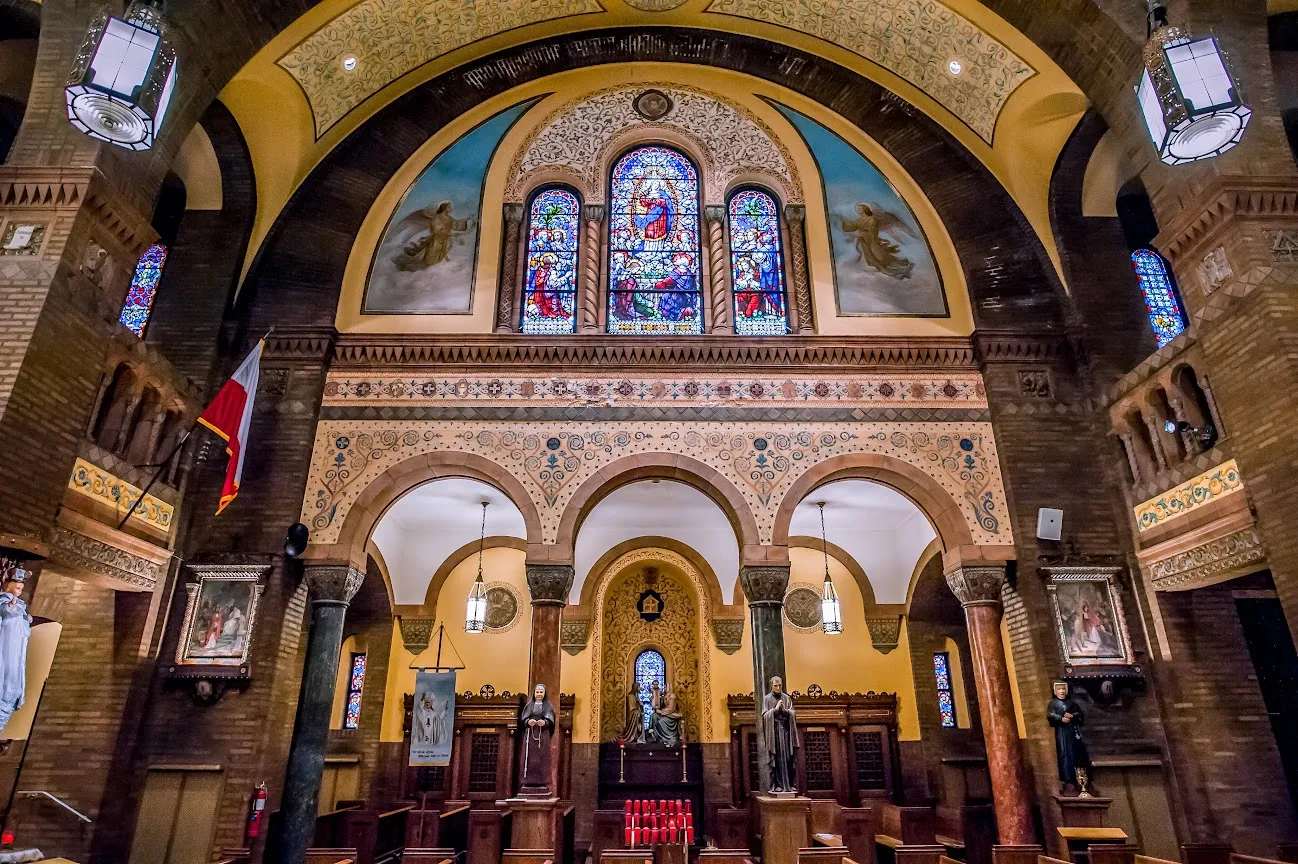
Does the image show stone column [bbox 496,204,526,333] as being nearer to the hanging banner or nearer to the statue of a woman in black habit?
the hanging banner

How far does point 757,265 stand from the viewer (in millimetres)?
12930

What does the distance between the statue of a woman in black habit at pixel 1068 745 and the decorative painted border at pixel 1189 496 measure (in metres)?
2.47

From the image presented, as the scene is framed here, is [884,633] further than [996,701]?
Yes

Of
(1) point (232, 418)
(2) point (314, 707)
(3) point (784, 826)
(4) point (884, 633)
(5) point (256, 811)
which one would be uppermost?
(1) point (232, 418)

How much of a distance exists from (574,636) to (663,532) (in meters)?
2.74

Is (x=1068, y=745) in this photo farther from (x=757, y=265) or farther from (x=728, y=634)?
(x=757, y=265)

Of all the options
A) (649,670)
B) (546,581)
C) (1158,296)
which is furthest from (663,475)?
(1158,296)

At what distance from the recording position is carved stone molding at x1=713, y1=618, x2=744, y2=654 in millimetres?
15312

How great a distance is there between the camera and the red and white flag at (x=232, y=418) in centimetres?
906

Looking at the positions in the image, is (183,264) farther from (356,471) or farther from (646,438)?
(646,438)

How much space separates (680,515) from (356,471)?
21.4 ft

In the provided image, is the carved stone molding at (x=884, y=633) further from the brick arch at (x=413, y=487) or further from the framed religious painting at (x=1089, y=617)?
the brick arch at (x=413, y=487)

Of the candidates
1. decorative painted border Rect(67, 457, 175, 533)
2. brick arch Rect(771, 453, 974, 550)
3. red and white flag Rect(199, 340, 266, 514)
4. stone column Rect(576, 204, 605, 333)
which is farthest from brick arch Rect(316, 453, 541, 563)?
brick arch Rect(771, 453, 974, 550)

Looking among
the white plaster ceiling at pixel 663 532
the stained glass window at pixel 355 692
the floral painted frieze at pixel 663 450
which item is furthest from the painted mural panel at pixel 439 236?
the stained glass window at pixel 355 692
